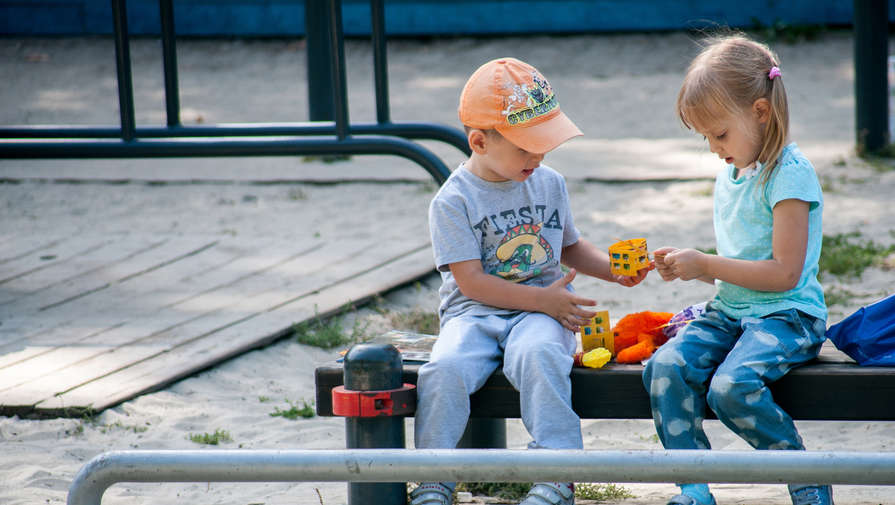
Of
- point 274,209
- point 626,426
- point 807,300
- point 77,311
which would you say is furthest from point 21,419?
point 274,209

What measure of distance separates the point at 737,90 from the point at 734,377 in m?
0.59

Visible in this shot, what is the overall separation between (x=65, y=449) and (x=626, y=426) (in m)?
1.60

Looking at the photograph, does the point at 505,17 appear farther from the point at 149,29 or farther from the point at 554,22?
the point at 149,29

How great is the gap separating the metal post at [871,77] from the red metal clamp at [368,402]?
528 cm

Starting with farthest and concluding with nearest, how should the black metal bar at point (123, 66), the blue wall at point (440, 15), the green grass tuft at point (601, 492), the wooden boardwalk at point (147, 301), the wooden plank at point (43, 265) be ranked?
the blue wall at point (440, 15) → the wooden plank at point (43, 265) → the black metal bar at point (123, 66) → the wooden boardwalk at point (147, 301) → the green grass tuft at point (601, 492)

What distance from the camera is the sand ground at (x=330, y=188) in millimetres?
3096

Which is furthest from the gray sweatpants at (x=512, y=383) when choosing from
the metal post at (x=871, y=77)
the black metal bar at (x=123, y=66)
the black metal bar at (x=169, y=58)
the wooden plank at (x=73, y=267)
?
the metal post at (x=871, y=77)

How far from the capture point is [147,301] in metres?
4.40

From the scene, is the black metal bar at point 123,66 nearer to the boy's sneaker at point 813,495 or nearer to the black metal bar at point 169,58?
the black metal bar at point 169,58

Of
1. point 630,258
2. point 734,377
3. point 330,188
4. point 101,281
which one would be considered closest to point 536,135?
point 630,258

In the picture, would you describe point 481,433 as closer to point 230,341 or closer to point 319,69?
point 230,341

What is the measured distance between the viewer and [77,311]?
4277 mm

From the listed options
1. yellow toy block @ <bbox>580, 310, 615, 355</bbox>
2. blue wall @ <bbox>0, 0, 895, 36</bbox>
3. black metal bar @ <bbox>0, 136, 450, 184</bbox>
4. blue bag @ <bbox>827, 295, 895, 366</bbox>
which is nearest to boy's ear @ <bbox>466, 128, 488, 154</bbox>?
yellow toy block @ <bbox>580, 310, 615, 355</bbox>

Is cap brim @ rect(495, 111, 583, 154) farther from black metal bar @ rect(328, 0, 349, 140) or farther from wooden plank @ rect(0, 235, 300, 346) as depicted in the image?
wooden plank @ rect(0, 235, 300, 346)
